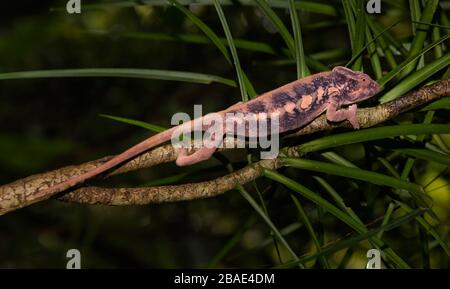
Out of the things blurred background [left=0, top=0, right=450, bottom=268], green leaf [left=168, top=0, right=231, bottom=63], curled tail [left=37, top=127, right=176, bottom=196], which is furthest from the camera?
blurred background [left=0, top=0, right=450, bottom=268]

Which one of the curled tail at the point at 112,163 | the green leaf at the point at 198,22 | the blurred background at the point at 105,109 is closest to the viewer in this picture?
the curled tail at the point at 112,163

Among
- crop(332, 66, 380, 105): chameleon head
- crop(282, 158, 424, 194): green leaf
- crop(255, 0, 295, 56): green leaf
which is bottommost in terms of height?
crop(282, 158, 424, 194): green leaf

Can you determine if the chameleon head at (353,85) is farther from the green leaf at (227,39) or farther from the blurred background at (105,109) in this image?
the blurred background at (105,109)

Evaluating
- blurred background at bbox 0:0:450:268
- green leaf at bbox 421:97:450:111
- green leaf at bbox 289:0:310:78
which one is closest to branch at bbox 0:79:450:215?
green leaf at bbox 421:97:450:111

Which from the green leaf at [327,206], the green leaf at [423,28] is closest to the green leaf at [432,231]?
the green leaf at [327,206]

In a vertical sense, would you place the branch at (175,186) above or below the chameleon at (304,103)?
below

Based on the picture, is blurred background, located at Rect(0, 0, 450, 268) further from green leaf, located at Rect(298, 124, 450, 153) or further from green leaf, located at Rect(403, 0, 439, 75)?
green leaf, located at Rect(298, 124, 450, 153)
